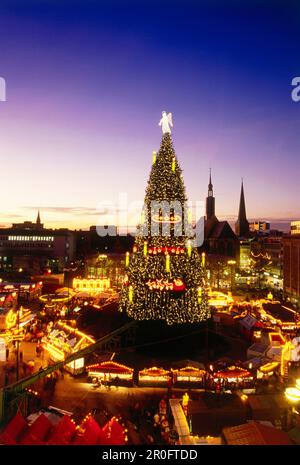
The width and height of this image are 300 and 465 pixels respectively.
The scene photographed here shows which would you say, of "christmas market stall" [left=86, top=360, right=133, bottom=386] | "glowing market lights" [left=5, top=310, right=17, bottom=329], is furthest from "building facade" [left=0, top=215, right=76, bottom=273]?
"christmas market stall" [left=86, top=360, right=133, bottom=386]

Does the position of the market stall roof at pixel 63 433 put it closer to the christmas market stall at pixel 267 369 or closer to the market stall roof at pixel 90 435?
the market stall roof at pixel 90 435

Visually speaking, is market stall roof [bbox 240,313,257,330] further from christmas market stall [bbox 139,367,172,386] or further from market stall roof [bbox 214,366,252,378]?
christmas market stall [bbox 139,367,172,386]

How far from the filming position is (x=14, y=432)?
10367 millimetres

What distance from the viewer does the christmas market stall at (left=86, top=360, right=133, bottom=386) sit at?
1767 cm

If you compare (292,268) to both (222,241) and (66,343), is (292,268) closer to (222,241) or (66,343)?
(222,241)

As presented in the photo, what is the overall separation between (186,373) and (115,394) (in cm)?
349

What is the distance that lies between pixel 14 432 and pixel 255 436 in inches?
266

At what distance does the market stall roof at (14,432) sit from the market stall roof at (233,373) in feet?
31.2

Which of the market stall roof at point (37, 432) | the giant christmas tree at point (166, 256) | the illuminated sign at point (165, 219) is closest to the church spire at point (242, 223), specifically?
the giant christmas tree at point (166, 256)

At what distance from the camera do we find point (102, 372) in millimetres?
17781

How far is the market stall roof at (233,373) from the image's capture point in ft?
55.9
